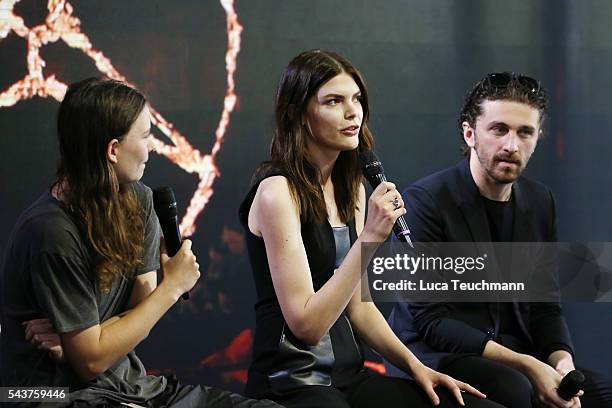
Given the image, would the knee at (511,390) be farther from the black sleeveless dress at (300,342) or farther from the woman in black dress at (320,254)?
the black sleeveless dress at (300,342)

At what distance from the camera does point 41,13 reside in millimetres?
2840

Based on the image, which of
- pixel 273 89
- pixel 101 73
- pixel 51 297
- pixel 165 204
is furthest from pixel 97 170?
pixel 273 89

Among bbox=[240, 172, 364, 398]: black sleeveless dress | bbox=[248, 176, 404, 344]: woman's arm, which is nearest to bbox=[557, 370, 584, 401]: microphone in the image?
bbox=[240, 172, 364, 398]: black sleeveless dress

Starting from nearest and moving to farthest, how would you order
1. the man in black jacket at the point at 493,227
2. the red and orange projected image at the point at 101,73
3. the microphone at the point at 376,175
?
the microphone at the point at 376,175 < the man in black jacket at the point at 493,227 < the red and orange projected image at the point at 101,73

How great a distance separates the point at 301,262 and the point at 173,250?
0.28m

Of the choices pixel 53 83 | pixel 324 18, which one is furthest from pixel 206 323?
pixel 324 18

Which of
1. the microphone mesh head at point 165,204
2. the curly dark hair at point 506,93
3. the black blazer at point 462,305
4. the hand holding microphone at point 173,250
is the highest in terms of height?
the curly dark hair at point 506,93

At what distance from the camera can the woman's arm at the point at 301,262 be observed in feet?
6.04

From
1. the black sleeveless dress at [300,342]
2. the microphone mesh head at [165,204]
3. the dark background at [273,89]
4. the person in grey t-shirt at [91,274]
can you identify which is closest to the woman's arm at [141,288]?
the person in grey t-shirt at [91,274]

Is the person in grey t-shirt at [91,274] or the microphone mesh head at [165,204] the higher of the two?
the microphone mesh head at [165,204]

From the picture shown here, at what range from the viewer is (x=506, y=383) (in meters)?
2.12

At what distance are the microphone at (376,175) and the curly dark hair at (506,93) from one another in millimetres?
597

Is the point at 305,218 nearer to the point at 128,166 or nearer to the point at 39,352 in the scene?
the point at 128,166

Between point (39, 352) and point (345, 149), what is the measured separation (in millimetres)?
828
